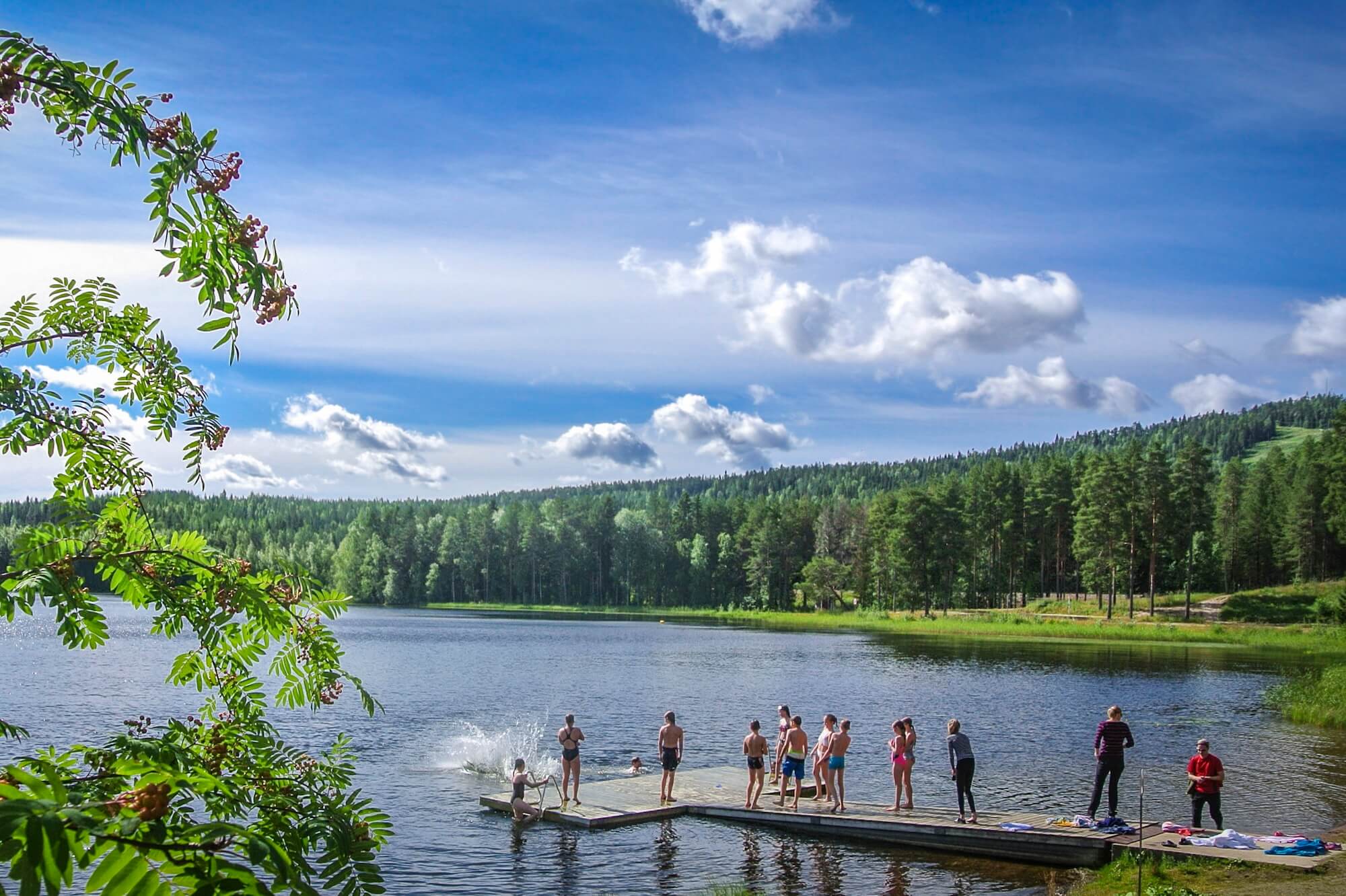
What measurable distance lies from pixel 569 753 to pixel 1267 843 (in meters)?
14.3

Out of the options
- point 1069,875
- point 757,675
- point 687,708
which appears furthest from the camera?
point 757,675

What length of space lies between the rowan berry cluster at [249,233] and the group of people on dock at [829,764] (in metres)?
20.5

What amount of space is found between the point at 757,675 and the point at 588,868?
39.1 meters

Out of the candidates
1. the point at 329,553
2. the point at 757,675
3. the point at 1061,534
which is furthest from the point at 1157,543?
the point at 329,553

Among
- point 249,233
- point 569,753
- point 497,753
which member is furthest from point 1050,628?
point 249,233

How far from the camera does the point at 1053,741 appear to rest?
36.8 m

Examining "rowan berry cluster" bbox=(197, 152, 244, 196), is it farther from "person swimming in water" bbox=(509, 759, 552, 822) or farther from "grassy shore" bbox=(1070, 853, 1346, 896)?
"person swimming in water" bbox=(509, 759, 552, 822)

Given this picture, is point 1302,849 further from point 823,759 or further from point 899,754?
point 823,759

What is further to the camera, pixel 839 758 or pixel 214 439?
pixel 839 758

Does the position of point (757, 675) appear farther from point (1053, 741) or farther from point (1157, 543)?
point (1157, 543)

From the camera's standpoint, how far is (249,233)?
3723 mm

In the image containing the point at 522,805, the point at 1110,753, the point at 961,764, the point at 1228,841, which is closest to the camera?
the point at 1228,841

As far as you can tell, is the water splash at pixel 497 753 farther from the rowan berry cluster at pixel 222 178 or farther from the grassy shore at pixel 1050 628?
the grassy shore at pixel 1050 628

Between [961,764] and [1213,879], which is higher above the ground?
[961,764]
